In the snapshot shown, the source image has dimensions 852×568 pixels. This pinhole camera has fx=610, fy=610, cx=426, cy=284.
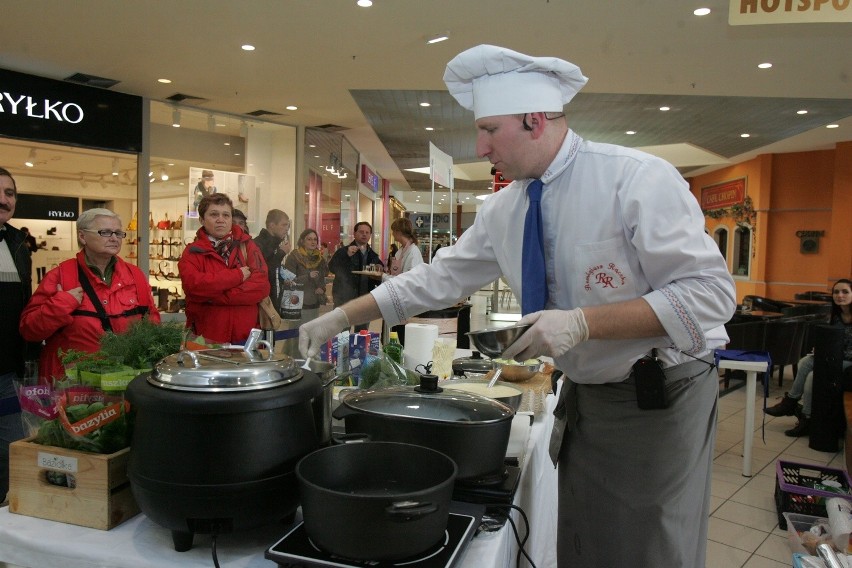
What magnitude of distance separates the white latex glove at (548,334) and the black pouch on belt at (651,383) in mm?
303

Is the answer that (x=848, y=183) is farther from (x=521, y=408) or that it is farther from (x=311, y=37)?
(x=521, y=408)

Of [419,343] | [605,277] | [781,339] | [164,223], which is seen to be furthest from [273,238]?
[781,339]

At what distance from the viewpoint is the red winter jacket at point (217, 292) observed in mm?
3543

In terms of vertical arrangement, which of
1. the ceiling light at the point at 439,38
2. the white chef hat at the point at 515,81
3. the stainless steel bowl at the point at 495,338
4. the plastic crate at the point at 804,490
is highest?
the ceiling light at the point at 439,38

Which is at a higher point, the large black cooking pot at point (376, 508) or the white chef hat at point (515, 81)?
the white chef hat at point (515, 81)

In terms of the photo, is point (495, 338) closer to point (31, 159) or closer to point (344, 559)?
point (344, 559)

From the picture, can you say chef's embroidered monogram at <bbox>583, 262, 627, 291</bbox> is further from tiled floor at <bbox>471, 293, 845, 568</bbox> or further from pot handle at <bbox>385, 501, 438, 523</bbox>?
tiled floor at <bbox>471, 293, 845, 568</bbox>

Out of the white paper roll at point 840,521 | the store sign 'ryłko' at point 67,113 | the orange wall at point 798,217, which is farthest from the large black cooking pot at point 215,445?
the orange wall at point 798,217

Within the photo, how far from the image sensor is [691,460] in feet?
4.77

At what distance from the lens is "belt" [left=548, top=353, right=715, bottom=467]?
1450mm

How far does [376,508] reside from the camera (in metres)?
0.81

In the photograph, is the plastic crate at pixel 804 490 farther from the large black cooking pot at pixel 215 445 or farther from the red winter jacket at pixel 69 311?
the red winter jacket at pixel 69 311

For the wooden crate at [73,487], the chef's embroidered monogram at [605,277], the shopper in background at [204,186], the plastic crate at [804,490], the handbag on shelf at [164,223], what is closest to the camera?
the wooden crate at [73,487]

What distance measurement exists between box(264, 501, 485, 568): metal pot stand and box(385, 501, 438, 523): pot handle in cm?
10
